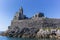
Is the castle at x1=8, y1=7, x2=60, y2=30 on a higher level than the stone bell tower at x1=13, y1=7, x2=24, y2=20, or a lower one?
lower

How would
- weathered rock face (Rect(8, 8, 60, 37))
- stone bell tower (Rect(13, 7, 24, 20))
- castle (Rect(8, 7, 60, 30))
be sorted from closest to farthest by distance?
1. weathered rock face (Rect(8, 8, 60, 37))
2. castle (Rect(8, 7, 60, 30))
3. stone bell tower (Rect(13, 7, 24, 20))

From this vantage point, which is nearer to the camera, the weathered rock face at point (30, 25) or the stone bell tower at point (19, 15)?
the weathered rock face at point (30, 25)

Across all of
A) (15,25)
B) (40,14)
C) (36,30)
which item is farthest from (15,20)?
(36,30)

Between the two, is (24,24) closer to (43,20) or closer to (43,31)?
(43,20)

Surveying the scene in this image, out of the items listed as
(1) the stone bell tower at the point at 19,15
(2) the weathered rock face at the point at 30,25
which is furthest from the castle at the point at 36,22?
(1) the stone bell tower at the point at 19,15

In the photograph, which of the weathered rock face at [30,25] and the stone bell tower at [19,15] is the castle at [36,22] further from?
the stone bell tower at [19,15]

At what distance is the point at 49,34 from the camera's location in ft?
238

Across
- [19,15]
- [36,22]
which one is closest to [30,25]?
[36,22]

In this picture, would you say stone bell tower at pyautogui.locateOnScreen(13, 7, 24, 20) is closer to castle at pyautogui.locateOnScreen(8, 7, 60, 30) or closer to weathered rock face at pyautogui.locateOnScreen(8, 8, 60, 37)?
castle at pyautogui.locateOnScreen(8, 7, 60, 30)

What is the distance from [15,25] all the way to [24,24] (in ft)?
14.9

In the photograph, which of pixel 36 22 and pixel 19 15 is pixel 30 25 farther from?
pixel 19 15

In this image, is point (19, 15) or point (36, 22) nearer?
point (36, 22)

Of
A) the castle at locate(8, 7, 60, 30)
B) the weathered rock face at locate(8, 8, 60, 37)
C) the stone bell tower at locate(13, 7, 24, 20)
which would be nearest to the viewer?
the weathered rock face at locate(8, 8, 60, 37)

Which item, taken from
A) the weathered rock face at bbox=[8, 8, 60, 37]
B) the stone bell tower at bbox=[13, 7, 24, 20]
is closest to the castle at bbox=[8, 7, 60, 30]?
the weathered rock face at bbox=[8, 8, 60, 37]
